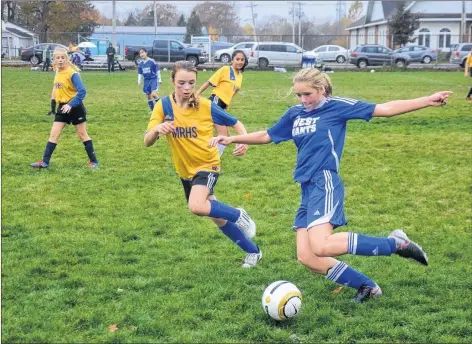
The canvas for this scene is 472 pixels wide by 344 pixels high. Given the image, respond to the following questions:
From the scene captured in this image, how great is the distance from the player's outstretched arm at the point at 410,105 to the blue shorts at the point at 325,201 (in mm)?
587

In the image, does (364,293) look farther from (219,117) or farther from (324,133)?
(219,117)

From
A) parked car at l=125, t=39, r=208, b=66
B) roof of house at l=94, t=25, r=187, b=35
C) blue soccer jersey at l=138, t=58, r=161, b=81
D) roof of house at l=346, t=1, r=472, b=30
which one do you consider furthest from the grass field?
roof of house at l=94, t=25, r=187, b=35

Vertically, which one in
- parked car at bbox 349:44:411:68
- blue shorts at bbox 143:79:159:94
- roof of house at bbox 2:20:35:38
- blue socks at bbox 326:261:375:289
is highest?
roof of house at bbox 2:20:35:38

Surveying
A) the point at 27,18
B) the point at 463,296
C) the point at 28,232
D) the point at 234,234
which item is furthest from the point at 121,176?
the point at 27,18

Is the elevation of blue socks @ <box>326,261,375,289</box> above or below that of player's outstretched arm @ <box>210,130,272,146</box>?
below

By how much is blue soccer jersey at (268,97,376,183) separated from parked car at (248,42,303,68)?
36142mm

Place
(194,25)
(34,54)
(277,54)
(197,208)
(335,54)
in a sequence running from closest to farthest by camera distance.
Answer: (197,208) < (34,54) < (277,54) < (335,54) < (194,25)

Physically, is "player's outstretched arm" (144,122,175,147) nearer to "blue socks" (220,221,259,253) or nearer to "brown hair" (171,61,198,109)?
"brown hair" (171,61,198,109)

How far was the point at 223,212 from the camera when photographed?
5664 mm

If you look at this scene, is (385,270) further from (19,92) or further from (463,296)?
(19,92)

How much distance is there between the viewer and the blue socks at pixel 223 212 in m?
5.62

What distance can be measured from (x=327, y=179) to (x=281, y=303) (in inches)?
38.3

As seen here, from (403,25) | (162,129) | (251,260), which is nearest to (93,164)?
(251,260)

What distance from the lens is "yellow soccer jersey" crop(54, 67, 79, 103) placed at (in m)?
9.94
